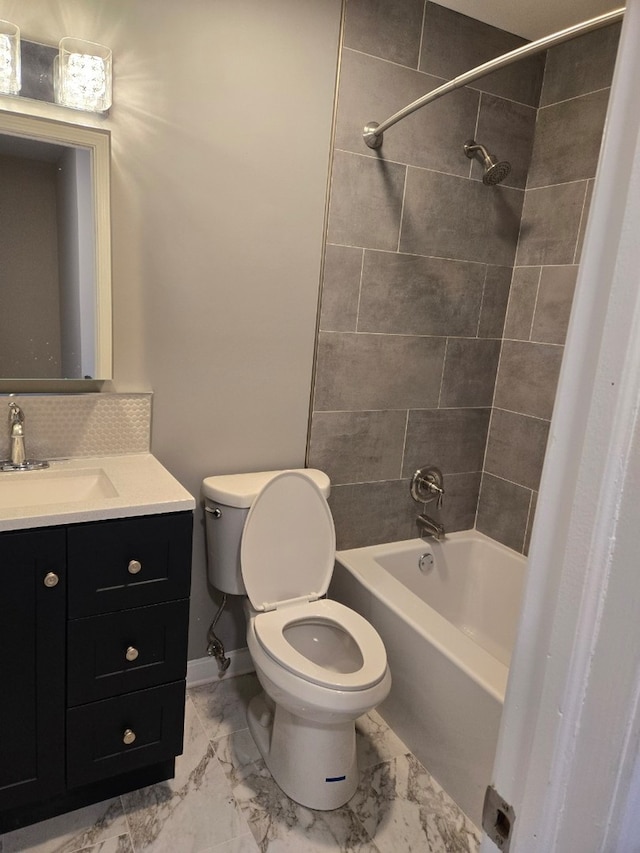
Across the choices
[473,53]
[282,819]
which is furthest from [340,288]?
[282,819]

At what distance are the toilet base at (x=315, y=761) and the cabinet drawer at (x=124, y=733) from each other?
0.32 meters

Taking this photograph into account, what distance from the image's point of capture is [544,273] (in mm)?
2340

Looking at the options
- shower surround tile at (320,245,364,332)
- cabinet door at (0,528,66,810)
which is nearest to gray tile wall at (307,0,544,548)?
shower surround tile at (320,245,364,332)

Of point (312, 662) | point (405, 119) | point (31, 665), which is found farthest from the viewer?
point (405, 119)

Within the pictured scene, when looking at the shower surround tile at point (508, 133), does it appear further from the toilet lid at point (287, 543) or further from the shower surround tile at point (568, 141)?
the toilet lid at point (287, 543)

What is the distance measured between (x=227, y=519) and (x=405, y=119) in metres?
1.56

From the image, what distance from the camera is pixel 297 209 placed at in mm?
2012

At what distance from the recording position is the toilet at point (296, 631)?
1.62m

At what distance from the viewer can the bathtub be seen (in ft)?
5.58

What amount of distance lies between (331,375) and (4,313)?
3.60 ft

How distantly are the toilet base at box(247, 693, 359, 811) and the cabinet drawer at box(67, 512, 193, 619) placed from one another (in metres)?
0.56

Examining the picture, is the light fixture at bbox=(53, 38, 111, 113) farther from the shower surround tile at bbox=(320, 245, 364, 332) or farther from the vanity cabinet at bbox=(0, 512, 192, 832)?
the vanity cabinet at bbox=(0, 512, 192, 832)

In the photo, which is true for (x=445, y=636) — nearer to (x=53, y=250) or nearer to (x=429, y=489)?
(x=429, y=489)

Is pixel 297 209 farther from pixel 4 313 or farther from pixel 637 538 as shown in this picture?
pixel 637 538
